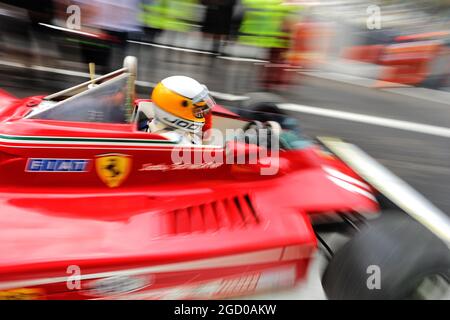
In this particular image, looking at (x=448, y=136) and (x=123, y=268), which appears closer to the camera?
(x=123, y=268)

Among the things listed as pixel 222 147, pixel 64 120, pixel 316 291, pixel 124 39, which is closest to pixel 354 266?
pixel 316 291

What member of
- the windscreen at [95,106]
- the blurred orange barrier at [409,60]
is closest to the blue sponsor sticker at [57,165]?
the windscreen at [95,106]

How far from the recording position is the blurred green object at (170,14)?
519 centimetres

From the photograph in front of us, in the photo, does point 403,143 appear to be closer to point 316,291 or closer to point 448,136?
point 448,136

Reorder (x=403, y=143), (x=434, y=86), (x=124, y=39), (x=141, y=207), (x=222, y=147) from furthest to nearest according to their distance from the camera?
(x=434, y=86), (x=124, y=39), (x=403, y=143), (x=222, y=147), (x=141, y=207)

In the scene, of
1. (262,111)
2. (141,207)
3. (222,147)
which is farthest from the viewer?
(262,111)

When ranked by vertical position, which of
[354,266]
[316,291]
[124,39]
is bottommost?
[316,291]

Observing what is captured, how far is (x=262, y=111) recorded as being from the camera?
3.67 m

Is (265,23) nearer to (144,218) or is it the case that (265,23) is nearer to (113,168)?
(113,168)

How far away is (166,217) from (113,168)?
385mm

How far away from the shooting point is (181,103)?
273cm

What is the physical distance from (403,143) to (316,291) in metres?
2.65

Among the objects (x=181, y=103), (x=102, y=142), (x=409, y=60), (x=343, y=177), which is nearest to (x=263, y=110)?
(x=343, y=177)
